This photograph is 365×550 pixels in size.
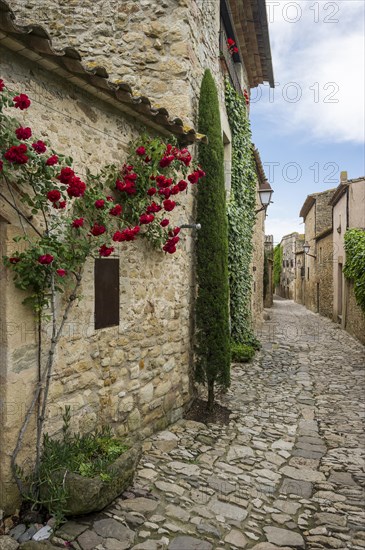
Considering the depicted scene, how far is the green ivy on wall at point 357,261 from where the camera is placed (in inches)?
419

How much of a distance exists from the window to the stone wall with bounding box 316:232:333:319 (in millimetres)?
16149

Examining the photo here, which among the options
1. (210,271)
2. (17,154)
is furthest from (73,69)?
(210,271)

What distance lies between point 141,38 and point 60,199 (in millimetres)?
3266

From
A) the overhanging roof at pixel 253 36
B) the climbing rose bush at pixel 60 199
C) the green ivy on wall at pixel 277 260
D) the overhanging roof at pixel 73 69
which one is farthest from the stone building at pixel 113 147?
the green ivy on wall at pixel 277 260

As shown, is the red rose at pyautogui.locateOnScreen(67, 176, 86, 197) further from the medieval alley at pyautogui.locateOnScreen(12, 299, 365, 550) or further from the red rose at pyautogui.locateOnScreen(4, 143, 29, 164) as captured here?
the medieval alley at pyautogui.locateOnScreen(12, 299, 365, 550)

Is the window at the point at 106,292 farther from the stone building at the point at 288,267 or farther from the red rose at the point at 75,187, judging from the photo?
the stone building at the point at 288,267

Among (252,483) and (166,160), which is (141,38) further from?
(252,483)

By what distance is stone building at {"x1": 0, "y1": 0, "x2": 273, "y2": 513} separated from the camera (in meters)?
2.73

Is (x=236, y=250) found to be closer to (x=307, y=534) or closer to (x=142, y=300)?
(x=142, y=300)

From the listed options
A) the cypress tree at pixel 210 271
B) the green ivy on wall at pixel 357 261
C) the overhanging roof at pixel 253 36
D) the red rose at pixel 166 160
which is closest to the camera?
the red rose at pixel 166 160

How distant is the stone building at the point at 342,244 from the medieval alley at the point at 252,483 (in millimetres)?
→ 6643

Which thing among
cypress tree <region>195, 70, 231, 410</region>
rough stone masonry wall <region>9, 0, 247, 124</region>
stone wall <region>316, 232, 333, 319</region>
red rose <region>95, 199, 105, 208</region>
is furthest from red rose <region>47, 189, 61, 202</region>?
stone wall <region>316, 232, 333, 319</region>

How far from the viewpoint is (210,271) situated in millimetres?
5203

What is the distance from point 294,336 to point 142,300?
929 cm
